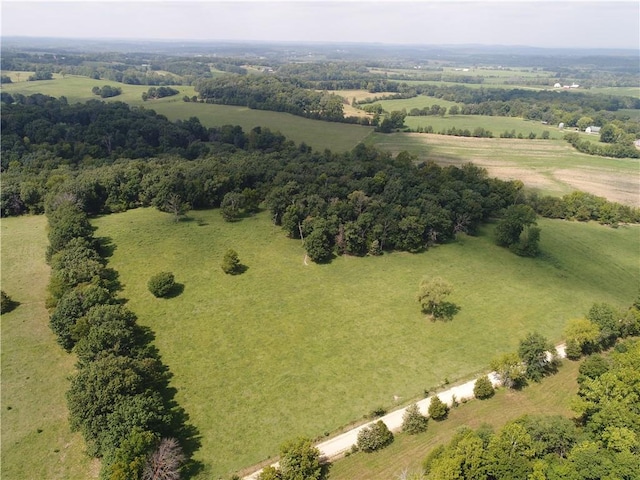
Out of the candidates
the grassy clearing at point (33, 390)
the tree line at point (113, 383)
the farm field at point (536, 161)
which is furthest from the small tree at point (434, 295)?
the farm field at point (536, 161)

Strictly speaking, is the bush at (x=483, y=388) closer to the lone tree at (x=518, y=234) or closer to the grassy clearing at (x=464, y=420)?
the grassy clearing at (x=464, y=420)

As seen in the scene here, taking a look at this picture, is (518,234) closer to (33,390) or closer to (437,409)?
(437,409)

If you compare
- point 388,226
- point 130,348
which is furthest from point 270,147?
point 130,348

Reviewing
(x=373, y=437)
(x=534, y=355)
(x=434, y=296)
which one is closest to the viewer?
(x=373, y=437)

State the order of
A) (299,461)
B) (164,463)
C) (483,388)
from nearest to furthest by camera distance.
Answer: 1. (164,463)
2. (299,461)
3. (483,388)

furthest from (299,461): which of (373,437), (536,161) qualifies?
(536,161)

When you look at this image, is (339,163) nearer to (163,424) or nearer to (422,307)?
(422,307)
